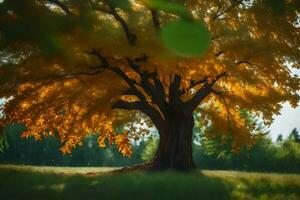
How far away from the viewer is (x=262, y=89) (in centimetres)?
2102

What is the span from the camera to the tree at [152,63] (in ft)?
50.5

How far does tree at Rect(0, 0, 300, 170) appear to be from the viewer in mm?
15391

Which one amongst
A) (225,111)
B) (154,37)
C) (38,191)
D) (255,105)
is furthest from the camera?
Result: (225,111)

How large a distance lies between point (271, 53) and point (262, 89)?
14.1 feet

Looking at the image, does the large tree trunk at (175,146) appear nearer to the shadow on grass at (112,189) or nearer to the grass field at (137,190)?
the grass field at (137,190)

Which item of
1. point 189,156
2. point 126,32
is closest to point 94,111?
point 126,32

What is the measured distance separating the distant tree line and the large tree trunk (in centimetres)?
1808

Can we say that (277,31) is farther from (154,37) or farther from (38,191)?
(38,191)

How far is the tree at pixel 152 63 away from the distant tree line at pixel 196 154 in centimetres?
1839

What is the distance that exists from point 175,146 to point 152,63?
6.77m

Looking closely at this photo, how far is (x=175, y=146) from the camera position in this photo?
21.5 metres

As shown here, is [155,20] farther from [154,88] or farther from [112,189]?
[112,189]

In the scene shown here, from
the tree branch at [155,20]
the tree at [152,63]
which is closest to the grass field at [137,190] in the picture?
the tree at [152,63]

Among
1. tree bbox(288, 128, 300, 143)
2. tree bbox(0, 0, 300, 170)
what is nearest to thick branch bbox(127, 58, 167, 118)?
tree bbox(0, 0, 300, 170)
